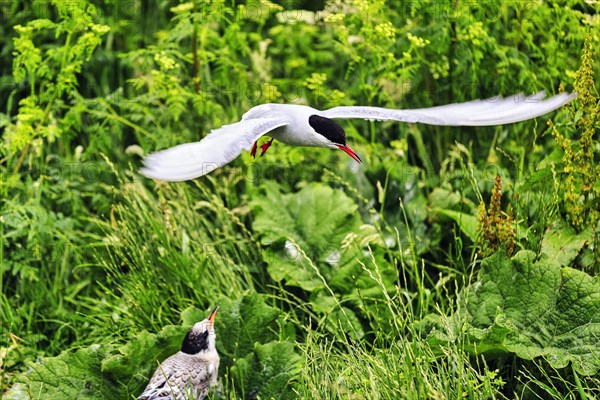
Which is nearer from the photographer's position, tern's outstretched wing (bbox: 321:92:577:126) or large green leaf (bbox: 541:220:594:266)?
tern's outstretched wing (bbox: 321:92:577:126)

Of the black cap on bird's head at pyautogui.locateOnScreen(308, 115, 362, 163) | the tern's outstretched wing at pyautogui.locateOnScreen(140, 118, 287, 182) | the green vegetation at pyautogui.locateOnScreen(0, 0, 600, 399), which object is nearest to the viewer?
the tern's outstretched wing at pyautogui.locateOnScreen(140, 118, 287, 182)

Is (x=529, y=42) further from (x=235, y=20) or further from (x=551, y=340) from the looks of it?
(x=551, y=340)

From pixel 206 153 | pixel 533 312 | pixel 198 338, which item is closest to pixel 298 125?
pixel 206 153

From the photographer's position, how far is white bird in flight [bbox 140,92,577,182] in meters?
Result: 2.65

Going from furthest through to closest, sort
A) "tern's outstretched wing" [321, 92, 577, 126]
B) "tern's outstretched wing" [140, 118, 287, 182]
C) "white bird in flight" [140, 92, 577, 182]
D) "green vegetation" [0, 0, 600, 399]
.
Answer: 1. "green vegetation" [0, 0, 600, 399]
2. "tern's outstretched wing" [321, 92, 577, 126]
3. "white bird in flight" [140, 92, 577, 182]
4. "tern's outstretched wing" [140, 118, 287, 182]

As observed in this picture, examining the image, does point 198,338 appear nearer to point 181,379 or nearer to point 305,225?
point 181,379

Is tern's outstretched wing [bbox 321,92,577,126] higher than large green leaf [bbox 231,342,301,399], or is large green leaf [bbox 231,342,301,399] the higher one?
tern's outstretched wing [bbox 321,92,577,126]

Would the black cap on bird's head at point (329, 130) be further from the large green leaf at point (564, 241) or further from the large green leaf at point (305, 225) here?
the large green leaf at point (305, 225)

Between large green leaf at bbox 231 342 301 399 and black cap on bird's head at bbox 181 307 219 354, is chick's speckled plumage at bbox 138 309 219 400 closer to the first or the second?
black cap on bird's head at bbox 181 307 219 354

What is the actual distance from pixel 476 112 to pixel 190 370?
4.55ft

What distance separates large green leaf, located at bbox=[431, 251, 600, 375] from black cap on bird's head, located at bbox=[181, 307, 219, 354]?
33.3 inches

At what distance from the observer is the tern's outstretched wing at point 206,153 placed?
2.55 metres

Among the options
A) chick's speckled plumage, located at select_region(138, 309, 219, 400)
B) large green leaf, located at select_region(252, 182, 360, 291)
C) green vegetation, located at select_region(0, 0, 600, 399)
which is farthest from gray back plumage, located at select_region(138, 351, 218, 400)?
large green leaf, located at select_region(252, 182, 360, 291)

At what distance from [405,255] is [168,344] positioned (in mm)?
1122
